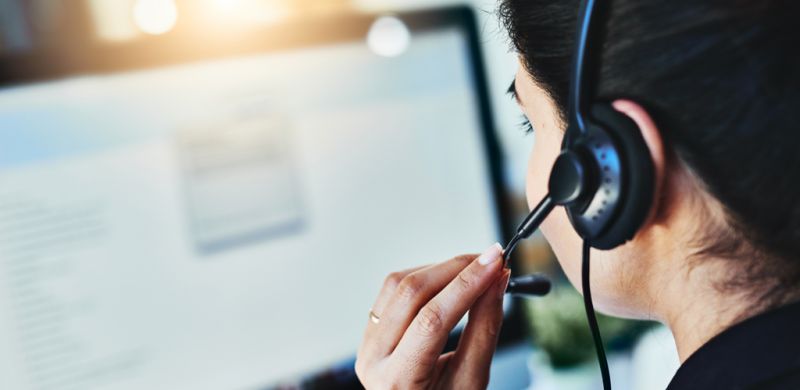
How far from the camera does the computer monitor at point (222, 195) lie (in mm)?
614

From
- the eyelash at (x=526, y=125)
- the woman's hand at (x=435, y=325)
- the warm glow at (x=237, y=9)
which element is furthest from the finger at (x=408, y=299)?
the warm glow at (x=237, y=9)

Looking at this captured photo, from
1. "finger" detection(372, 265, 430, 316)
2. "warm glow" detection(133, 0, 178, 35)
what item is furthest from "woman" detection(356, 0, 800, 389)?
"warm glow" detection(133, 0, 178, 35)

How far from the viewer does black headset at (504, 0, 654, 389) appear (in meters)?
0.42

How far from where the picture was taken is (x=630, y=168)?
16.6 inches

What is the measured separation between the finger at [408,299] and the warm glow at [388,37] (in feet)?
0.87

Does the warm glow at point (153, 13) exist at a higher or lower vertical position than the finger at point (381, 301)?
higher

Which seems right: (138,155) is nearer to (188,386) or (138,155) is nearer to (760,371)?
(188,386)

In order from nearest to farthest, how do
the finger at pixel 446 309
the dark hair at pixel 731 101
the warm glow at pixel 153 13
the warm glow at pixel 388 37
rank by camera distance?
the dark hair at pixel 731 101, the finger at pixel 446 309, the warm glow at pixel 388 37, the warm glow at pixel 153 13

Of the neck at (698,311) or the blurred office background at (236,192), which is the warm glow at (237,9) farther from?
the neck at (698,311)

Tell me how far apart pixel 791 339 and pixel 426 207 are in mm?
430

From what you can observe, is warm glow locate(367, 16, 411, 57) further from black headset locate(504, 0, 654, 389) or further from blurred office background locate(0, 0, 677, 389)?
black headset locate(504, 0, 654, 389)

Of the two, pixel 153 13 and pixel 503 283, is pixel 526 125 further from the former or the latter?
pixel 153 13

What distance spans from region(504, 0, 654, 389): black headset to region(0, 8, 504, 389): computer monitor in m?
0.32

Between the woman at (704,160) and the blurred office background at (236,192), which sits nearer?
the woman at (704,160)
